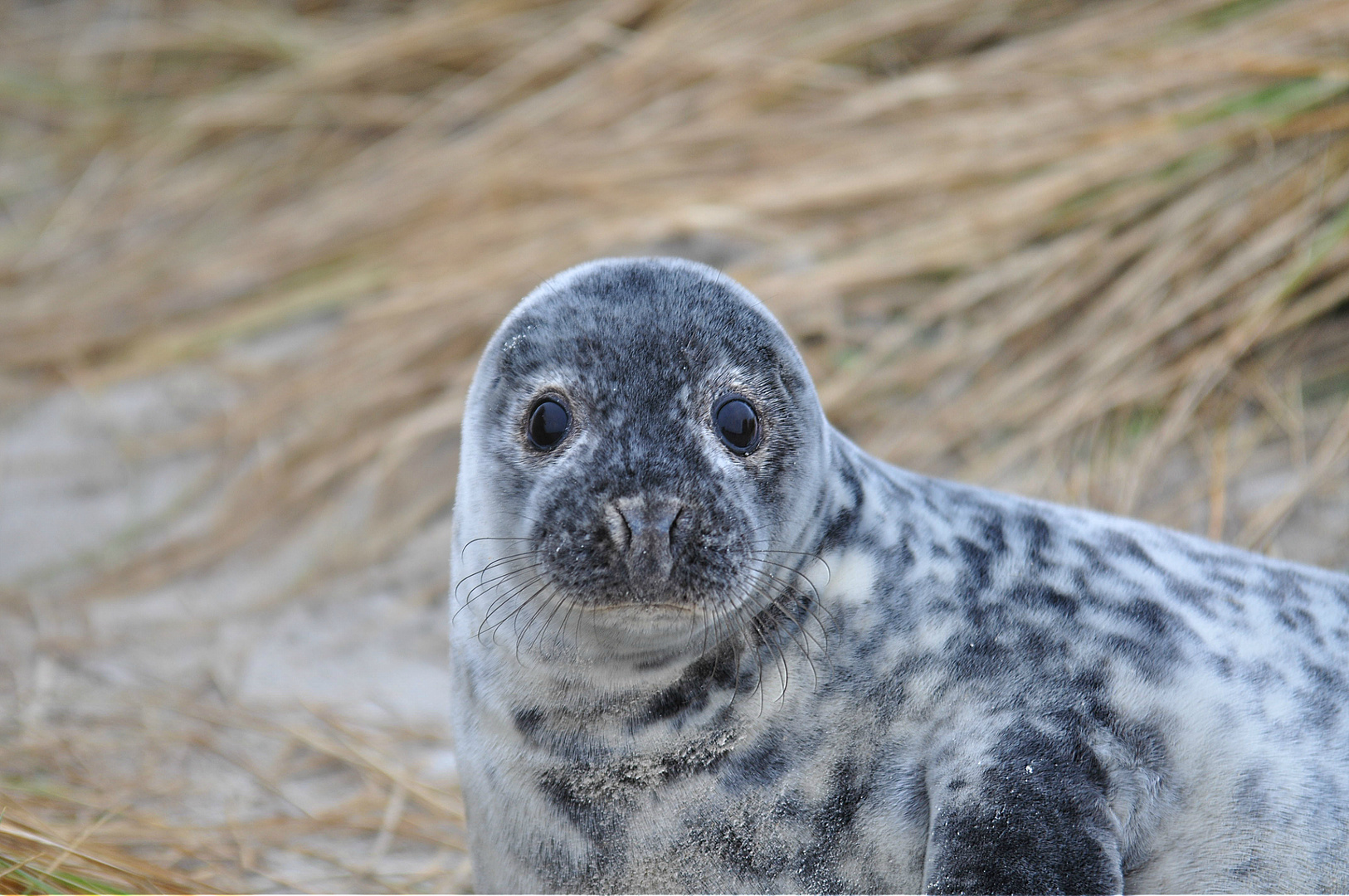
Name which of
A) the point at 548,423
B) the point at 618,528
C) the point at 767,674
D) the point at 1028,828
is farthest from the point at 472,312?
→ the point at 1028,828

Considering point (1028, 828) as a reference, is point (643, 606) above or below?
above

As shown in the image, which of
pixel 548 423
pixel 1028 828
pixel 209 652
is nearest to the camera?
pixel 1028 828

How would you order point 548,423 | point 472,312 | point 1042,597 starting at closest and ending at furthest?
1. point 548,423
2. point 1042,597
3. point 472,312

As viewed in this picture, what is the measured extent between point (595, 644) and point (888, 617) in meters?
0.45

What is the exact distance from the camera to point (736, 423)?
1.82m

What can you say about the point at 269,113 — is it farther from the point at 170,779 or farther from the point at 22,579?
the point at 170,779

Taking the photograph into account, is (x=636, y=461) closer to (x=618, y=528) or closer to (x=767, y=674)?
(x=618, y=528)

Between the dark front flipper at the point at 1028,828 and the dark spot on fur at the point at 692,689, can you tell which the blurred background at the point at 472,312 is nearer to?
the dark spot on fur at the point at 692,689

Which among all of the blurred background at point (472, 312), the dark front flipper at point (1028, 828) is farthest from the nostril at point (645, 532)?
the blurred background at point (472, 312)

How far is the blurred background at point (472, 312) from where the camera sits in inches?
→ 129

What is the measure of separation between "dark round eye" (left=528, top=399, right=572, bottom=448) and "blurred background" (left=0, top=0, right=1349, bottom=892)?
3.48ft

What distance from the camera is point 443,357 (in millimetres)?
Result: 4562

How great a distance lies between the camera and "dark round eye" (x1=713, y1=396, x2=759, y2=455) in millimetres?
1816

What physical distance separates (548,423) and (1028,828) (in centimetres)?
85
